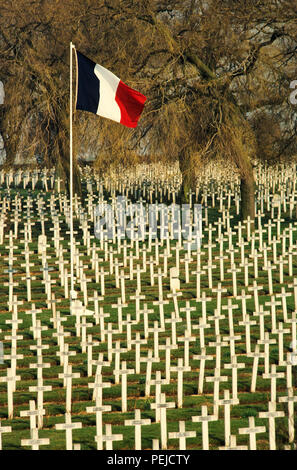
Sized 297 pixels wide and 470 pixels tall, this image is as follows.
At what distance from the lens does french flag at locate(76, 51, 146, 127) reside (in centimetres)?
1800

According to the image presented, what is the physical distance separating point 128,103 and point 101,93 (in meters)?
0.76

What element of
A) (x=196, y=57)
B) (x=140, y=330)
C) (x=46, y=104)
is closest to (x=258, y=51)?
(x=196, y=57)

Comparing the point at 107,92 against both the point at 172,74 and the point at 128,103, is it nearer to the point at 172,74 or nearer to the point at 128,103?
the point at 128,103

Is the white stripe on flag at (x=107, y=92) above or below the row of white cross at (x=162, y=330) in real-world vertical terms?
above

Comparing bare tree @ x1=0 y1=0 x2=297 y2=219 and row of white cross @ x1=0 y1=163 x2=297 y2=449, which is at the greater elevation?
bare tree @ x1=0 y1=0 x2=297 y2=219

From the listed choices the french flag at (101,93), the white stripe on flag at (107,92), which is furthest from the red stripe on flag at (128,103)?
the white stripe on flag at (107,92)

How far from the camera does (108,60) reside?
91.4ft

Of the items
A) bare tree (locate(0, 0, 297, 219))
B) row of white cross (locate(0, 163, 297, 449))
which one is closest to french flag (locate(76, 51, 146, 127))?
row of white cross (locate(0, 163, 297, 449))

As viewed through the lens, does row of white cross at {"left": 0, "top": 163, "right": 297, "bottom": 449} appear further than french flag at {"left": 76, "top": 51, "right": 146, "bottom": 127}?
No

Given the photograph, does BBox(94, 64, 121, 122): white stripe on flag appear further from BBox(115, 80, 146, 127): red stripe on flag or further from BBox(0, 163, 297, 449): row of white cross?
BBox(0, 163, 297, 449): row of white cross

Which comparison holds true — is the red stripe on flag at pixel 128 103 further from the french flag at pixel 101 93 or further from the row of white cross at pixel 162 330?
the row of white cross at pixel 162 330

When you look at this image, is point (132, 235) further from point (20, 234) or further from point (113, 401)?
point (113, 401)

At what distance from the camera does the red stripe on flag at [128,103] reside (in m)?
18.5

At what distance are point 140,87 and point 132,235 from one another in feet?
18.9
